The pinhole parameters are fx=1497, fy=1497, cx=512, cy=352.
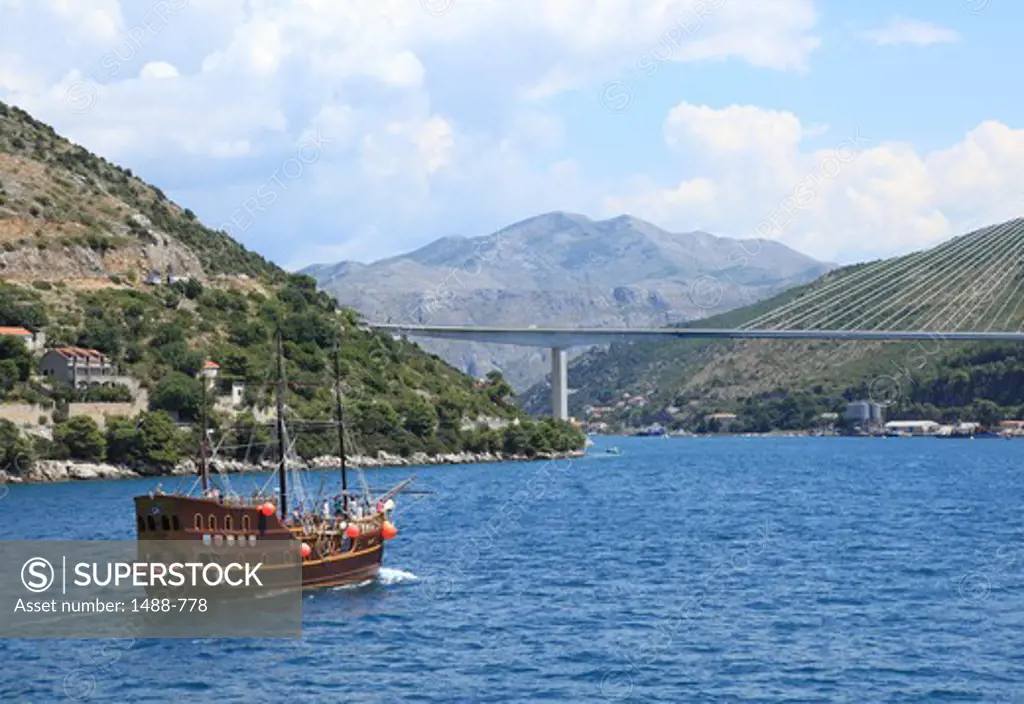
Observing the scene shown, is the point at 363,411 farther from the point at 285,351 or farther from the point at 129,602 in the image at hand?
the point at 129,602

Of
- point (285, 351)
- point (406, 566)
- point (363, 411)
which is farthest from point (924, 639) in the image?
point (285, 351)

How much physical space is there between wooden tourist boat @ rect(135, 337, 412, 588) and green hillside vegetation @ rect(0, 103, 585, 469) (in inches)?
1660

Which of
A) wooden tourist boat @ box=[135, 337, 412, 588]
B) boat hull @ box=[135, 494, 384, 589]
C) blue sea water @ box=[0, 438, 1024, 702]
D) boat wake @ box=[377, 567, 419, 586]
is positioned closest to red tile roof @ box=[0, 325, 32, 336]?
blue sea water @ box=[0, 438, 1024, 702]

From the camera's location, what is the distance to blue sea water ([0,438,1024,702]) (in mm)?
25438

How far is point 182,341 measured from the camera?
9444 centimetres

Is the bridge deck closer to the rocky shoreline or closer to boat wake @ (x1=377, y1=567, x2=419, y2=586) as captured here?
the rocky shoreline

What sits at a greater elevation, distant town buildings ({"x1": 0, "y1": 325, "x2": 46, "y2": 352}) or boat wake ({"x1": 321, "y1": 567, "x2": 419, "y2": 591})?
distant town buildings ({"x1": 0, "y1": 325, "x2": 46, "y2": 352})

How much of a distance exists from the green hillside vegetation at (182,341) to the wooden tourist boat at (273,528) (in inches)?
1660

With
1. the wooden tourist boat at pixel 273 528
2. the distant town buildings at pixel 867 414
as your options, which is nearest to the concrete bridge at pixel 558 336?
the distant town buildings at pixel 867 414

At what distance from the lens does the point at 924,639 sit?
29.0 metres

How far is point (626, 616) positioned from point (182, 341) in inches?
2637

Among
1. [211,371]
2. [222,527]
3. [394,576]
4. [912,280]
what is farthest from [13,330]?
[912,280]

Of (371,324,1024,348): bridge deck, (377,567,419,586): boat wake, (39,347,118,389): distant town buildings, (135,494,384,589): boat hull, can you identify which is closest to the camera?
(135,494,384,589): boat hull

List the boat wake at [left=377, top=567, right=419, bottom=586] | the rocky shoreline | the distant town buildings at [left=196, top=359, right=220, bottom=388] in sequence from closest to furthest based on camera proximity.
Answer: the boat wake at [left=377, top=567, right=419, bottom=586] < the rocky shoreline < the distant town buildings at [left=196, top=359, right=220, bottom=388]
